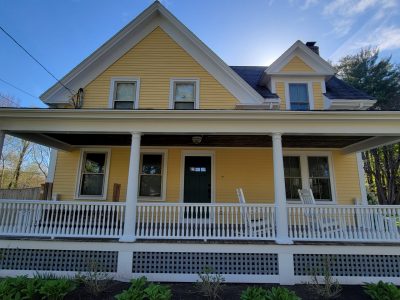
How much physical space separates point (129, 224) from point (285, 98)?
6558 millimetres

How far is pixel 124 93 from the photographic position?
8406 mm

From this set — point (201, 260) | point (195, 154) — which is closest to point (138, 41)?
point (195, 154)

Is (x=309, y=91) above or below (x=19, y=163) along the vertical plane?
above

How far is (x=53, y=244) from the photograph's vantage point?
213 inches

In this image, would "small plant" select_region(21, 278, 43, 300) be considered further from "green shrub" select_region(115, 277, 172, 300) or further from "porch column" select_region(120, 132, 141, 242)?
"porch column" select_region(120, 132, 141, 242)

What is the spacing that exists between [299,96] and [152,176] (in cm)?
581

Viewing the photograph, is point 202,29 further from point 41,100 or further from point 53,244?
point 53,244

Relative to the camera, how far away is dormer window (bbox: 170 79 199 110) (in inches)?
324

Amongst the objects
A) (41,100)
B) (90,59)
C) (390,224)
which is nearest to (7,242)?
(41,100)

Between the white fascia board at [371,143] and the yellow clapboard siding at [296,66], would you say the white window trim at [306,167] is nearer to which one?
the white fascia board at [371,143]

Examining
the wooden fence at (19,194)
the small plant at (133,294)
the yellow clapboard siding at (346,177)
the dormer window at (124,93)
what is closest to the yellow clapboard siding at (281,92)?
the yellow clapboard siding at (346,177)

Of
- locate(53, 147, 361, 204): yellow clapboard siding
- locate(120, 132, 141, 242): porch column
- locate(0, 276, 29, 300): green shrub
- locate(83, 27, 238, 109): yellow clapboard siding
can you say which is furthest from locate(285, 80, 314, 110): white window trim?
locate(0, 276, 29, 300): green shrub

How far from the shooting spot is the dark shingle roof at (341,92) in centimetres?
854

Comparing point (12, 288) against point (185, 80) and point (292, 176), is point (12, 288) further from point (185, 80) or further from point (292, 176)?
point (292, 176)
